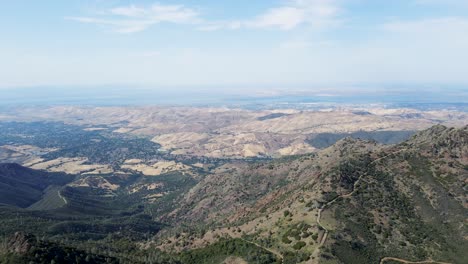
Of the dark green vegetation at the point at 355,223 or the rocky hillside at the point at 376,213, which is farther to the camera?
the rocky hillside at the point at 376,213

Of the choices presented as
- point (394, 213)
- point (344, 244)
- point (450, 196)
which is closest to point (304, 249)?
point (344, 244)

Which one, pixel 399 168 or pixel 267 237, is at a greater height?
pixel 399 168

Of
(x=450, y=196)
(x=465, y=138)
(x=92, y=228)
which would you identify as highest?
(x=465, y=138)

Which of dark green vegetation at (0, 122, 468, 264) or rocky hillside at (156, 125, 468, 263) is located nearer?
dark green vegetation at (0, 122, 468, 264)

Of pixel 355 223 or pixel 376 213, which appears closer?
pixel 355 223

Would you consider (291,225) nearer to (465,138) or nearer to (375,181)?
(375,181)

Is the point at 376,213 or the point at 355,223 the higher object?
the point at 376,213

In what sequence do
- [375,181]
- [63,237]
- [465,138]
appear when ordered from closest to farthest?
[375,181], [465,138], [63,237]

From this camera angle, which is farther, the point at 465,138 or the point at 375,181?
the point at 465,138
